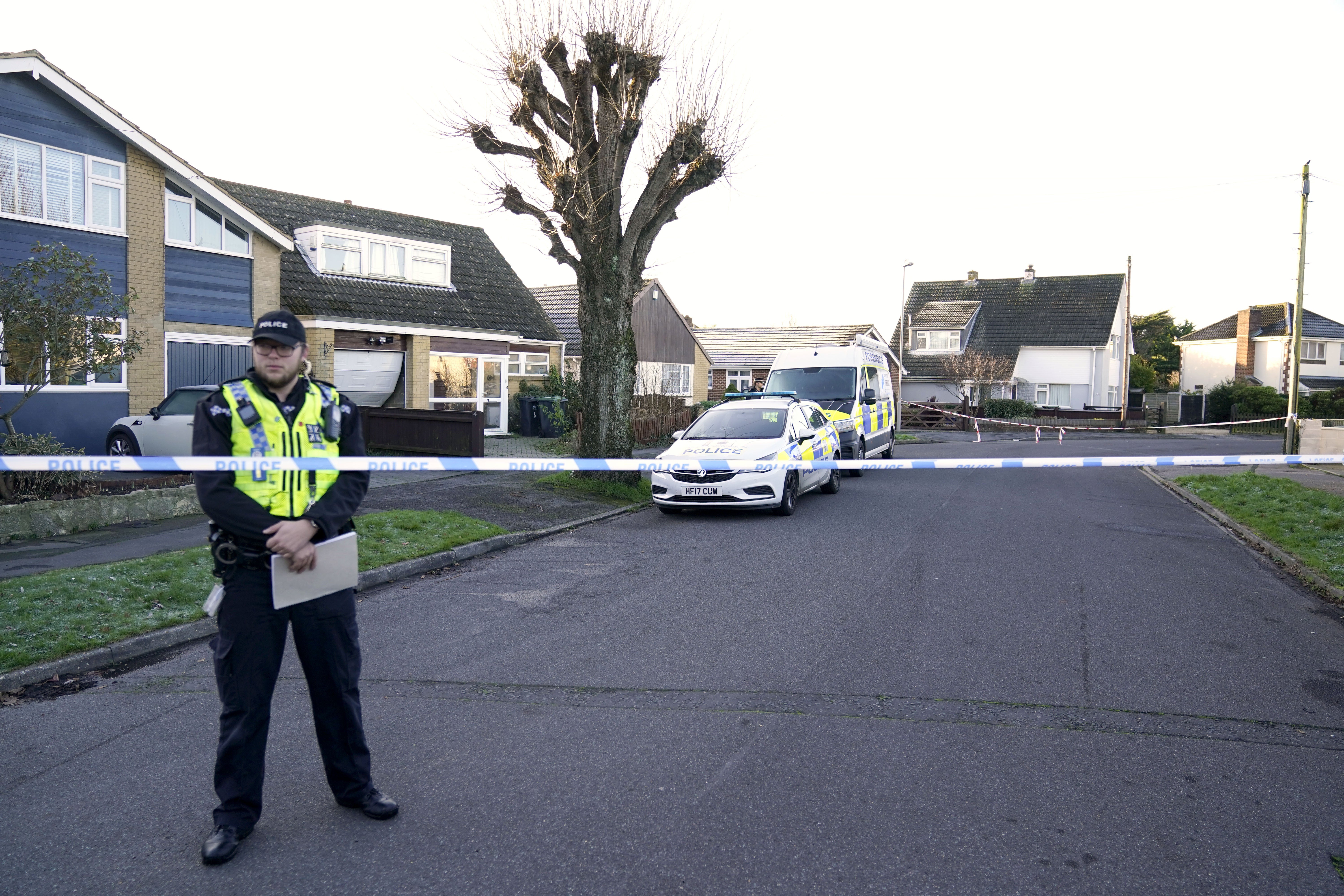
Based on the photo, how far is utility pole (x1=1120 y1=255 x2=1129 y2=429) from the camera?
141 ft

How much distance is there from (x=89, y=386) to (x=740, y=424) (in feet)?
34.5

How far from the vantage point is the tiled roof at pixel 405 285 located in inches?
819

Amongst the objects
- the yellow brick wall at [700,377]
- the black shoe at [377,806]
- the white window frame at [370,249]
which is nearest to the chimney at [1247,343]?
the yellow brick wall at [700,377]

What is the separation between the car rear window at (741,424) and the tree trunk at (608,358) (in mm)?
1142

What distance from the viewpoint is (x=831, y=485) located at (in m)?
15.0

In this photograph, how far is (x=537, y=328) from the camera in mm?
26328

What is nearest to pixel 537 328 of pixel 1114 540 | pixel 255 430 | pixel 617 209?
pixel 617 209

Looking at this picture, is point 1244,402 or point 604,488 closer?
point 604,488

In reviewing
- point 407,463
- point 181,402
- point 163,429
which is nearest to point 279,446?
point 407,463

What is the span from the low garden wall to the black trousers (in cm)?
576

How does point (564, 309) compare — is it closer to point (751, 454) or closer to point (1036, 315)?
point (751, 454)

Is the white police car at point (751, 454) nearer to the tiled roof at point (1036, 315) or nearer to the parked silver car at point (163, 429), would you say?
the parked silver car at point (163, 429)

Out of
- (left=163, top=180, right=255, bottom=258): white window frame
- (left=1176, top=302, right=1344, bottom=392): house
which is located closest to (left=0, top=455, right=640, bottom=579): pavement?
(left=163, top=180, right=255, bottom=258): white window frame

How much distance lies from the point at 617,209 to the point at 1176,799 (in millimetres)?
11762
